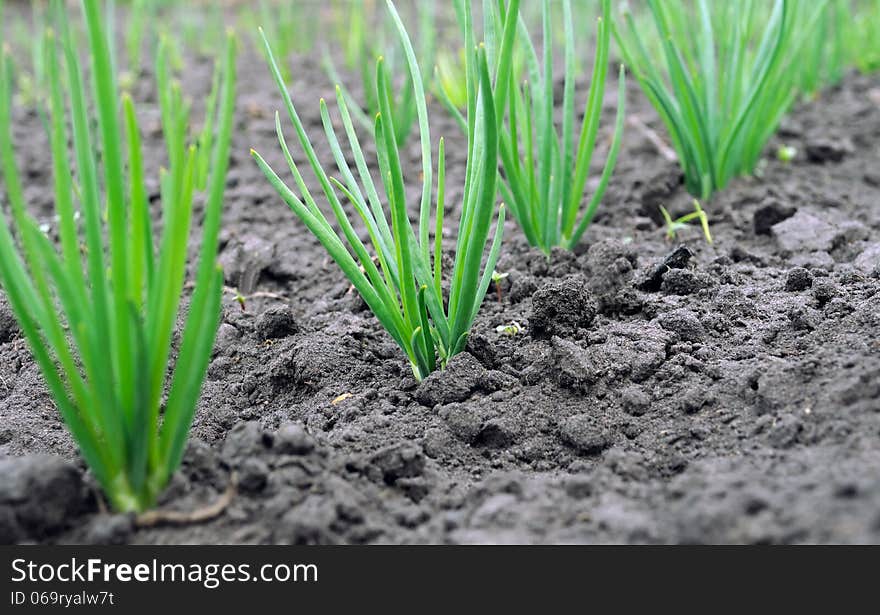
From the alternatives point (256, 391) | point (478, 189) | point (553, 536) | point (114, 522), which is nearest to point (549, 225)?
point (478, 189)

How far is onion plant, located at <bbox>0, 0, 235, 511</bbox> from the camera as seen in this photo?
3.38 ft

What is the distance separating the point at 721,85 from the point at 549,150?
67 centimetres

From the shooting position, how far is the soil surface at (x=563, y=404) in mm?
1118

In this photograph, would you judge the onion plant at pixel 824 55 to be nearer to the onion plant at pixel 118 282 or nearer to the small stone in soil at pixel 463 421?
the small stone in soil at pixel 463 421

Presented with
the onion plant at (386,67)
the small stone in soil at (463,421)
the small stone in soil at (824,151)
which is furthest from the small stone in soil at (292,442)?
the small stone in soil at (824,151)

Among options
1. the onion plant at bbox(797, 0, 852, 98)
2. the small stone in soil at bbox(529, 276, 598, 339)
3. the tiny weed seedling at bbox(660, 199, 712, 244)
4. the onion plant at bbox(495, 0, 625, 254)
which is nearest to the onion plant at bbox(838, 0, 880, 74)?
the onion plant at bbox(797, 0, 852, 98)

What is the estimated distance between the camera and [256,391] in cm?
166

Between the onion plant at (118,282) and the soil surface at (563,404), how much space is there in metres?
0.08

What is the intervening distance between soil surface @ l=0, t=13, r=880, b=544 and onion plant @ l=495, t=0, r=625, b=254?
A: 0.08m

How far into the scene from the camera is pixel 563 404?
1.46 m
